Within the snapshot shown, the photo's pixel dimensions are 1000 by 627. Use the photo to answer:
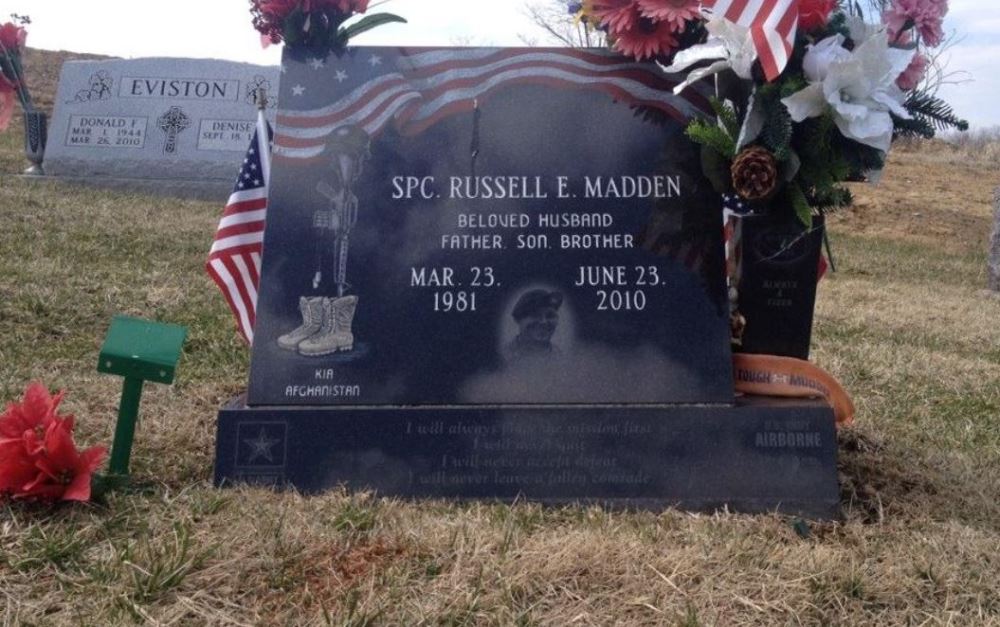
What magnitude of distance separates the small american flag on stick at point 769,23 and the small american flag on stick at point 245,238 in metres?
1.52

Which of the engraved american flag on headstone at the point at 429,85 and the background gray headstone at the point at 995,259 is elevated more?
the background gray headstone at the point at 995,259

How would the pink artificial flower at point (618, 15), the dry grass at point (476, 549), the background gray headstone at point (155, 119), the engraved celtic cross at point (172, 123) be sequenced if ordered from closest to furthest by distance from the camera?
1. the dry grass at point (476, 549)
2. the pink artificial flower at point (618, 15)
3. the background gray headstone at point (155, 119)
4. the engraved celtic cross at point (172, 123)

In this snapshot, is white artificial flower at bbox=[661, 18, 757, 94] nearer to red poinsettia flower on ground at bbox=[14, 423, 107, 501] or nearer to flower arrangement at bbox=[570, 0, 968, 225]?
flower arrangement at bbox=[570, 0, 968, 225]

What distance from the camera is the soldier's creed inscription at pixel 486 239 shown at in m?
2.99

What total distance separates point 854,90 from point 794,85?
16 centimetres

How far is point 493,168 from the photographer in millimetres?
3133

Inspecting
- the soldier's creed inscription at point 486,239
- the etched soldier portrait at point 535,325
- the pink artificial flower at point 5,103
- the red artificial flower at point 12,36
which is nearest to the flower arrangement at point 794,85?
the soldier's creed inscription at point 486,239

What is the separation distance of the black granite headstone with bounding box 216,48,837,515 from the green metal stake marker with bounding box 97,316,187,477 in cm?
22

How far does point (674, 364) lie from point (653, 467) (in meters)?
0.30

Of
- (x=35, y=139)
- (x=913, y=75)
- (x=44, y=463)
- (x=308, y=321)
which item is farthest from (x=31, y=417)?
(x=35, y=139)

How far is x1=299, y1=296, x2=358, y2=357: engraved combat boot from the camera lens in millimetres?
2967

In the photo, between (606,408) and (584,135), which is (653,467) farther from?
(584,135)

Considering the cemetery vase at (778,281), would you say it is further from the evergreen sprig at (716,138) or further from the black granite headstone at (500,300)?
the evergreen sprig at (716,138)

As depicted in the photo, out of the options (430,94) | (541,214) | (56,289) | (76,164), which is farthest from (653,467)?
(76,164)
